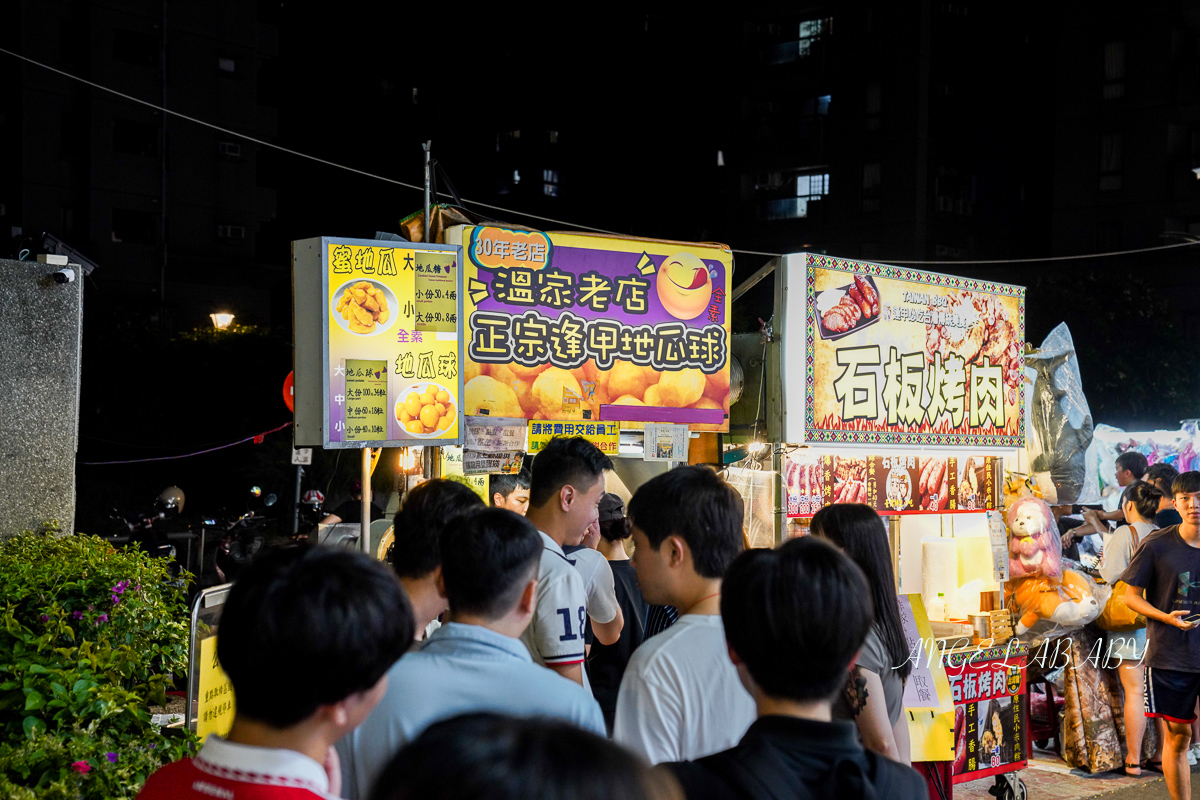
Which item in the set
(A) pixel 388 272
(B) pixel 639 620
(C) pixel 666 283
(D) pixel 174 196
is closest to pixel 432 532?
(B) pixel 639 620

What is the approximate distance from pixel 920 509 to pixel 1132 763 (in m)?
2.48

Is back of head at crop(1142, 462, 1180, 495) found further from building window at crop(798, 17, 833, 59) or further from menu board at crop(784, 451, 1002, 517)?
building window at crop(798, 17, 833, 59)

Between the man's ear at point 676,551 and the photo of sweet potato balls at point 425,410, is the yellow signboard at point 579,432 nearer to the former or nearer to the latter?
the photo of sweet potato balls at point 425,410

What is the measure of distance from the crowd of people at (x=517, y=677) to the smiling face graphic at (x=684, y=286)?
4588 mm

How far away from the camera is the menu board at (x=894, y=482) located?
7.58m

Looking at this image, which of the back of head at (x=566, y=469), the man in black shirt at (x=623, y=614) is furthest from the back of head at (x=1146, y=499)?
the back of head at (x=566, y=469)

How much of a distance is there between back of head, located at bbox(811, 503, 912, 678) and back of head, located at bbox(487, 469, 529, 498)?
304cm

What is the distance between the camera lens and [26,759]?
9.51 feet

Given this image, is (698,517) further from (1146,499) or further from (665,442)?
(1146,499)

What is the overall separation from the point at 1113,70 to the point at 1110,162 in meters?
2.88

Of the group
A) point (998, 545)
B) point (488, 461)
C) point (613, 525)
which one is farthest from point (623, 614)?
point (998, 545)

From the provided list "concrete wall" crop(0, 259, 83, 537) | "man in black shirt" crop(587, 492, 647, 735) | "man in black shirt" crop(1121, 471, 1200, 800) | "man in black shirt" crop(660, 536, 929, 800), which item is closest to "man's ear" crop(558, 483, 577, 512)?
"man in black shirt" crop(587, 492, 647, 735)

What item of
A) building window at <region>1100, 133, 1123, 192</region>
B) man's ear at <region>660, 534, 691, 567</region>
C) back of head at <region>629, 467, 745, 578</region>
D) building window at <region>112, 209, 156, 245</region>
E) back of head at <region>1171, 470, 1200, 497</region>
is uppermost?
A: building window at <region>1100, 133, 1123, 192</region>

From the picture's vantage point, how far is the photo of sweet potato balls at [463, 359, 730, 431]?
23.6ft
